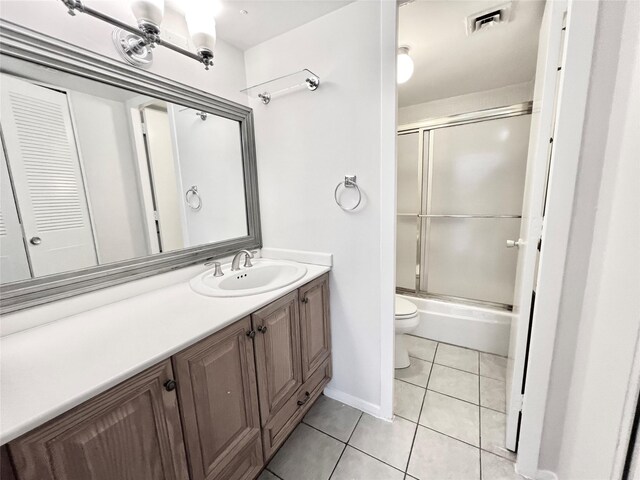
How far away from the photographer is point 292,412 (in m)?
1.31

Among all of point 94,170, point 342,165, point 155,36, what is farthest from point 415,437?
point 155,36

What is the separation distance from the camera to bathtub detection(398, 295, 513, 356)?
2.05 metres

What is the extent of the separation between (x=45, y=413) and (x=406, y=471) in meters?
1.40

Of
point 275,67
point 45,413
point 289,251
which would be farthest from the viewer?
point 289,251

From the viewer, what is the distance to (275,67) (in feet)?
5.00

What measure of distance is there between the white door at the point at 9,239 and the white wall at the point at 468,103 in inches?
110

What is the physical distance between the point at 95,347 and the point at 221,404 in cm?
45

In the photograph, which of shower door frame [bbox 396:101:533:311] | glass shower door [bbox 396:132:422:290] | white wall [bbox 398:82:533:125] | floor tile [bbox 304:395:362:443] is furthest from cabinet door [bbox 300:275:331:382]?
white wall [bbox 398:82:533:125]

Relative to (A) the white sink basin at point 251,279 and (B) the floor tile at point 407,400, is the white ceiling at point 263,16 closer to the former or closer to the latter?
(A) the white sink basin at point 251,279

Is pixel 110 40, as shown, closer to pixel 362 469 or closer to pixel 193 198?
pixel 193 198

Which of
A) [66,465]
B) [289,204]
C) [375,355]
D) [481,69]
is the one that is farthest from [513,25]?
[66,465]

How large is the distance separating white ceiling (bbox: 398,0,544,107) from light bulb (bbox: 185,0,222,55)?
94 centimetres

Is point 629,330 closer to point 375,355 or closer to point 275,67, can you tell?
point 375,355

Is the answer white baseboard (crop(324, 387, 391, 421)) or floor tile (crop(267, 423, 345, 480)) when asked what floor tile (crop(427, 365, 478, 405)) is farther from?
floor tile (crop(267, 423, 345, 480))
